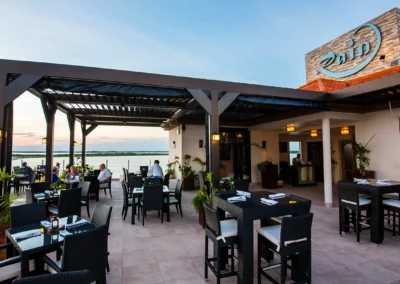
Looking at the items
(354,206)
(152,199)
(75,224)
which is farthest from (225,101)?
(75,224)

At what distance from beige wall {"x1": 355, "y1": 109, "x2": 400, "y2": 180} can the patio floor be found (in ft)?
9.36

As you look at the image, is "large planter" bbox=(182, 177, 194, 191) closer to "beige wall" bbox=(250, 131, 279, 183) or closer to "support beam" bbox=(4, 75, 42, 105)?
"beige wall" bbox=(250, 131, 279, 183)

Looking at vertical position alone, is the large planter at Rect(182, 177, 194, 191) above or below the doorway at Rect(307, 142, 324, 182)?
below

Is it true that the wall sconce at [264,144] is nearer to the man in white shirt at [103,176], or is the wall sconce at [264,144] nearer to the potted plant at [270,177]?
the potted plant at [270,177]

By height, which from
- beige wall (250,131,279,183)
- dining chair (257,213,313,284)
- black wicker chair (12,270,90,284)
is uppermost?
beige wall (250,131,279,183)

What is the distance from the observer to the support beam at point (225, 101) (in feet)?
17.3

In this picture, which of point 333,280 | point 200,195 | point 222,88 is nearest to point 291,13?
point 222,88

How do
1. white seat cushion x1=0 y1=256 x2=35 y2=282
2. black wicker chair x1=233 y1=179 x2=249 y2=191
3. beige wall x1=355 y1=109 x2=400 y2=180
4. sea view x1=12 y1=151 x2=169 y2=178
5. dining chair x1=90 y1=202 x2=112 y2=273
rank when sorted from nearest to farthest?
white seat cushion x1=0 y1=256 x2=35 y2=282
dining chair x1=90 y1=202 x2=112 y2=273
black wicker chair x1=233 y1=179 x2=249 y2=191
beige wall x1=355 y1=109 x2=400 y2=180
sea view x1=12 y1=151 x2=169 y2=178

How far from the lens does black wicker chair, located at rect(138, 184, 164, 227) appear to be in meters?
4.88

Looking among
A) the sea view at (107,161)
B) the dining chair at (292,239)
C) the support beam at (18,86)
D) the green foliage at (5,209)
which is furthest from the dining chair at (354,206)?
the sea view at (107,161)

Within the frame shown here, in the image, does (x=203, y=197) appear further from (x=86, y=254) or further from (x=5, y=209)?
(x=5, y=209)

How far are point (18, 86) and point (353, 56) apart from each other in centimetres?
1396

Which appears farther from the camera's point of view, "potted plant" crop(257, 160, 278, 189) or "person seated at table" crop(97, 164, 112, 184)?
"potted plant" crop(257, 160, 278, 189)

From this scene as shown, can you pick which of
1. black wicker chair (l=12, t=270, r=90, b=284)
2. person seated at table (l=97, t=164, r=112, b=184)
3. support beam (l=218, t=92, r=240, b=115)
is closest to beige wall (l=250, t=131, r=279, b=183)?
support beam (l=218, t=92, r=240, b=115)
